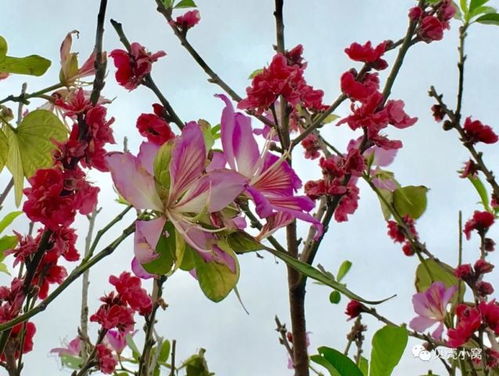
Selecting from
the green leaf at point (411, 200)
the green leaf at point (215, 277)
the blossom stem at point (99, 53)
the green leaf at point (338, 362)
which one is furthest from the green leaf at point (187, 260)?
the green leaf at point (411, 200)

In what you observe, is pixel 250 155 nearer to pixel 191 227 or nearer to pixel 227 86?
pixel 191 227

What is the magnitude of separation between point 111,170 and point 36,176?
0.82 ft

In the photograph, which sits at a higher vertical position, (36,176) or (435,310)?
(435,310)

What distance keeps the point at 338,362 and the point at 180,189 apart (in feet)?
1.29

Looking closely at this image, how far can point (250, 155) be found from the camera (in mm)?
476

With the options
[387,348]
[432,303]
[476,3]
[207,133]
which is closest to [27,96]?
[207,133]

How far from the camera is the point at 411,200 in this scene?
1.49 metres

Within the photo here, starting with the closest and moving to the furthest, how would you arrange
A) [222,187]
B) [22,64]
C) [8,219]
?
[222,187] → [22,64] → [8,219]

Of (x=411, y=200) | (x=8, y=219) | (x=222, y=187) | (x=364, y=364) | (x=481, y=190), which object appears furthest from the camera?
(x=481, y=190)

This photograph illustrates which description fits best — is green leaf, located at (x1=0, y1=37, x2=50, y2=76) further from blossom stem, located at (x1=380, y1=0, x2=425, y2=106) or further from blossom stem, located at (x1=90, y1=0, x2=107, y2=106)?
blossom stem, located at (x1=380, y1=0, x2=425, y2=106)

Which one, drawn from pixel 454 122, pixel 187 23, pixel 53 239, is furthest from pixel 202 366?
pixel 454 122

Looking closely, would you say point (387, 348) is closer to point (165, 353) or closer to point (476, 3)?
point (165, 353)

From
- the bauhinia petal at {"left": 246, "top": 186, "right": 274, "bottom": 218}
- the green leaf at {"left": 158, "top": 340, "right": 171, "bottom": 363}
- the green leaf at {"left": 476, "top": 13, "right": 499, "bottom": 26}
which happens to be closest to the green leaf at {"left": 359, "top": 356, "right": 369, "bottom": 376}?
the green leaf at {"left": 158, "top": 340, "right": 171, "bottom": 363}

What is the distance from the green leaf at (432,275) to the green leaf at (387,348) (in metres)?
0.85
